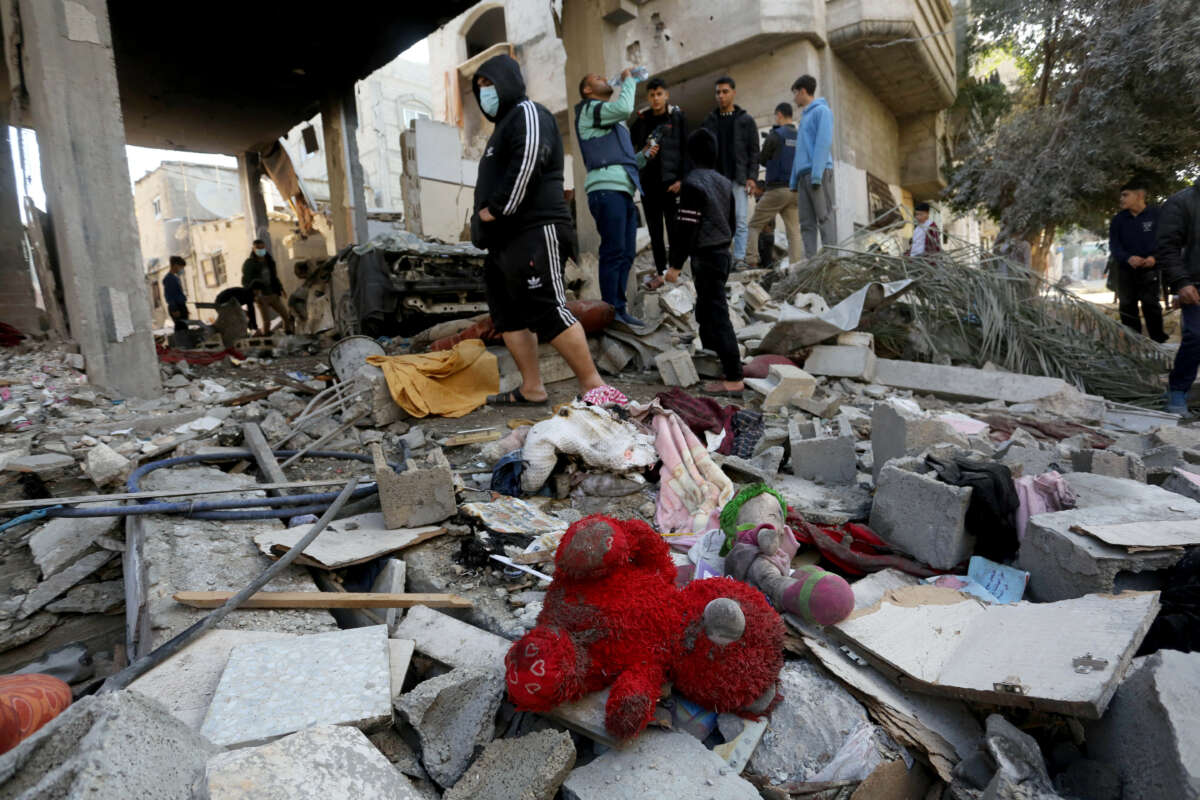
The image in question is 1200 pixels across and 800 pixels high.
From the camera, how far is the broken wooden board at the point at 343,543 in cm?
201

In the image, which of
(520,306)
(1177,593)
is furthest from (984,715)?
(520,306)

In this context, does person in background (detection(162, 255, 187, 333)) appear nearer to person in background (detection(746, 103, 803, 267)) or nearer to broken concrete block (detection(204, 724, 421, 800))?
person in background (detection(746, 103, 803, 267))

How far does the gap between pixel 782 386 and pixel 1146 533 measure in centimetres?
240

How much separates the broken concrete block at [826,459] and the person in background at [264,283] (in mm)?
9796

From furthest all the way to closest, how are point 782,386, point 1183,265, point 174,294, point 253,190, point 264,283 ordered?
point 253,190 < point 174,294 < point 264,283 < point 1183,265 < point 782,386

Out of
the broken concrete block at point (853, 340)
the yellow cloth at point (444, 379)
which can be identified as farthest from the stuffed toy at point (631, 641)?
the broken concrete block at point (853, 340)

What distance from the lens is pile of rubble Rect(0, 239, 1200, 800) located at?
1.24 meters

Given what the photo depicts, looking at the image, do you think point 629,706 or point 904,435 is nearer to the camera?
point 629,706

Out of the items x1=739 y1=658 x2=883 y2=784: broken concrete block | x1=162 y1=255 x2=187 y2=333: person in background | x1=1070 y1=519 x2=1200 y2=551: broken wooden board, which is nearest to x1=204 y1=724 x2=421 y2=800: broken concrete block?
x1=739 y1=658 x2=883 y2=784: broken concrete block

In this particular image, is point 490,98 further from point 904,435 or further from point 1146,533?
point 1146,533

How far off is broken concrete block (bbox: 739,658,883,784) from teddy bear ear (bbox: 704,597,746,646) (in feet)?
0.79

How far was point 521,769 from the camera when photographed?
1282 millimetres

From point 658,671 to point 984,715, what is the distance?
0.79 metres

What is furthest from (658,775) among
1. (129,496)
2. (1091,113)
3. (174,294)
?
(1091,113)
